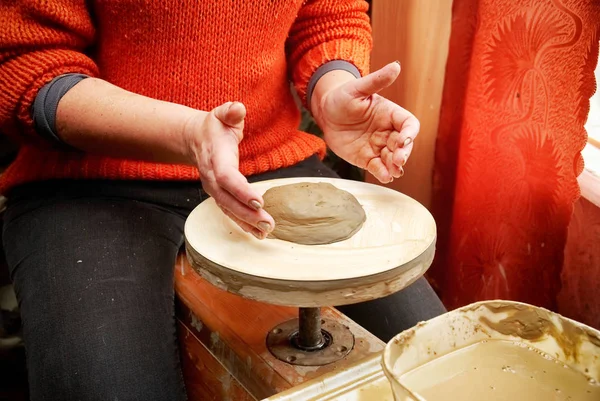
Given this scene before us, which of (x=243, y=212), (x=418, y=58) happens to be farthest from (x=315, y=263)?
(x=418, y=58)

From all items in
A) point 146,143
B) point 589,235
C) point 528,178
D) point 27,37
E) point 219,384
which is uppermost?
point 27,37

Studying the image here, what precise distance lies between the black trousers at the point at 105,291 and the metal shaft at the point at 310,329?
7.9 inches

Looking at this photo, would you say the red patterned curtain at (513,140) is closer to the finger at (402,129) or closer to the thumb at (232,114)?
the finger at (402,129)

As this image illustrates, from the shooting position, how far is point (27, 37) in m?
0.97

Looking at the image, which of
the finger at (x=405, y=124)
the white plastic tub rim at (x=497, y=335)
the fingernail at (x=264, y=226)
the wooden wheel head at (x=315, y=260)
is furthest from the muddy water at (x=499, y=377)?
the finger at (x=405, y=124)

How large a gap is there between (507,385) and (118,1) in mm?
824

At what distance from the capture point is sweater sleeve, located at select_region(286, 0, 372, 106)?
122 centimetres

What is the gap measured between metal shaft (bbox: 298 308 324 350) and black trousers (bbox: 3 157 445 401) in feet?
0.66

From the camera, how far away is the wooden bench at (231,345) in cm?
87

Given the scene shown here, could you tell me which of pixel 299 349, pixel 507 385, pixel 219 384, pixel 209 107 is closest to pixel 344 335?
pixel 299 349

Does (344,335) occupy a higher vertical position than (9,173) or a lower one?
lower

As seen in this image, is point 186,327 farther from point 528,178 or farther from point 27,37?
point 528,178

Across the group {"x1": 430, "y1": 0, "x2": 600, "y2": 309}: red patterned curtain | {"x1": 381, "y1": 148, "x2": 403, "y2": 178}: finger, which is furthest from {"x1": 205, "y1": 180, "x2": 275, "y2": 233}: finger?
{"x1": 430, "y1": 0, "x2": 600, "y2": 309}: red patterned curtain

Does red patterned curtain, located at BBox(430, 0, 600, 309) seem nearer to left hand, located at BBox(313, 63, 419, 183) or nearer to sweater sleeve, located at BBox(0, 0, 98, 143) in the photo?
left hand, located at BBox(313, 63, 419, 183)
